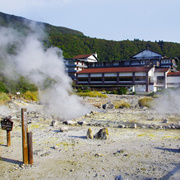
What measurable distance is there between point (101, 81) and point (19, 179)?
31.7 meters

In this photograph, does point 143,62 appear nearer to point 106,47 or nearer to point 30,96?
point 30,96

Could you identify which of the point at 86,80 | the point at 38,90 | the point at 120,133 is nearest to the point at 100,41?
the point at 86,80

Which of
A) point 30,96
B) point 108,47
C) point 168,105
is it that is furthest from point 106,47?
point 168,105

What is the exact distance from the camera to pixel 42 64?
15.5m

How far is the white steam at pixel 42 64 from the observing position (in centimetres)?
1441

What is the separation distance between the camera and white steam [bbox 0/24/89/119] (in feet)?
47.3

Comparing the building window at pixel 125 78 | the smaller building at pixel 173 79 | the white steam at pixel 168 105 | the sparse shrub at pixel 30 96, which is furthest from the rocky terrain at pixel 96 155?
the smaller building at pixel 173 79

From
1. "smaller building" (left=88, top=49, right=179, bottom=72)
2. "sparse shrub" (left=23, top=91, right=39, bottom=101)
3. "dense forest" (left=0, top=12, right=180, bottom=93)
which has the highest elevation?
"dense forest" (left=0, top=12, right=180, bottom=93)

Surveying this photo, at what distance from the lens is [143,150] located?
19.3 ft

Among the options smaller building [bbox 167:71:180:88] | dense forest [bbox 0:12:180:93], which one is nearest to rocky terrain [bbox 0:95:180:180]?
smaller building [bbox 167:71:180:88]

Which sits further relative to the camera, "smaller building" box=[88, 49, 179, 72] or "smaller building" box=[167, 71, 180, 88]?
"smaller building" box=[88, 49, 179, 72]

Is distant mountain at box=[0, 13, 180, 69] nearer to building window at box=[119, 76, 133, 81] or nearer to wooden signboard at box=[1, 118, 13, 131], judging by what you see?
building window at box=[119, 76, 133, 81]

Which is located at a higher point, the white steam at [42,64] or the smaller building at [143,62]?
the smaller building at [143,62]

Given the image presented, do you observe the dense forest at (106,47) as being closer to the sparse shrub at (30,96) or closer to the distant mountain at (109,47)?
the distant mountain at (109,47)
